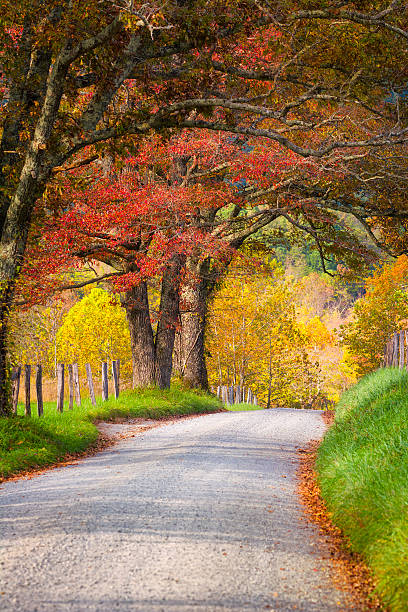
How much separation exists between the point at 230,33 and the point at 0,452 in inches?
322

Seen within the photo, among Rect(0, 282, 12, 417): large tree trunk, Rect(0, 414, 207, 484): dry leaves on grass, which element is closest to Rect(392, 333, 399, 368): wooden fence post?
Rect(0, 414, 207, 484): dry leaves on grass

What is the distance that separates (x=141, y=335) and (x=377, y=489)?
1551cm

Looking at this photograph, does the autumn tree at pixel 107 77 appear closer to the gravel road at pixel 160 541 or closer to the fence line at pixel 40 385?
the fence line at pixel 40 385

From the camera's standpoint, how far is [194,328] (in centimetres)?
2395

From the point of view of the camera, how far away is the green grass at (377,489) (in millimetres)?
4371

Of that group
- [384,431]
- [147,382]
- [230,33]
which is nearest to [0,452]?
[384,431]

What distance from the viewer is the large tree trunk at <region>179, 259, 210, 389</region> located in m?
23.0

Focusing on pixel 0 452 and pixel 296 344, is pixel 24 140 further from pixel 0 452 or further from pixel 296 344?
pixel 296 344

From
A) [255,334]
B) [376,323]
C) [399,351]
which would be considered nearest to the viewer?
[399,351]

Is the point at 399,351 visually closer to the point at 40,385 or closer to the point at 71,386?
the point at 71,386

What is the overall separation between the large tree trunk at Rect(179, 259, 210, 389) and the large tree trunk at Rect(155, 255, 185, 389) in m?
1.13

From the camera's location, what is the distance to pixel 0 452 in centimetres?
959

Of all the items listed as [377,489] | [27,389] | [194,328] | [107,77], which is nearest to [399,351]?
[194,328]

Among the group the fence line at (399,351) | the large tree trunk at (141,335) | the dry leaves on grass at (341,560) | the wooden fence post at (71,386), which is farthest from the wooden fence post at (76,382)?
the dry leaves on grass at (341,560)
